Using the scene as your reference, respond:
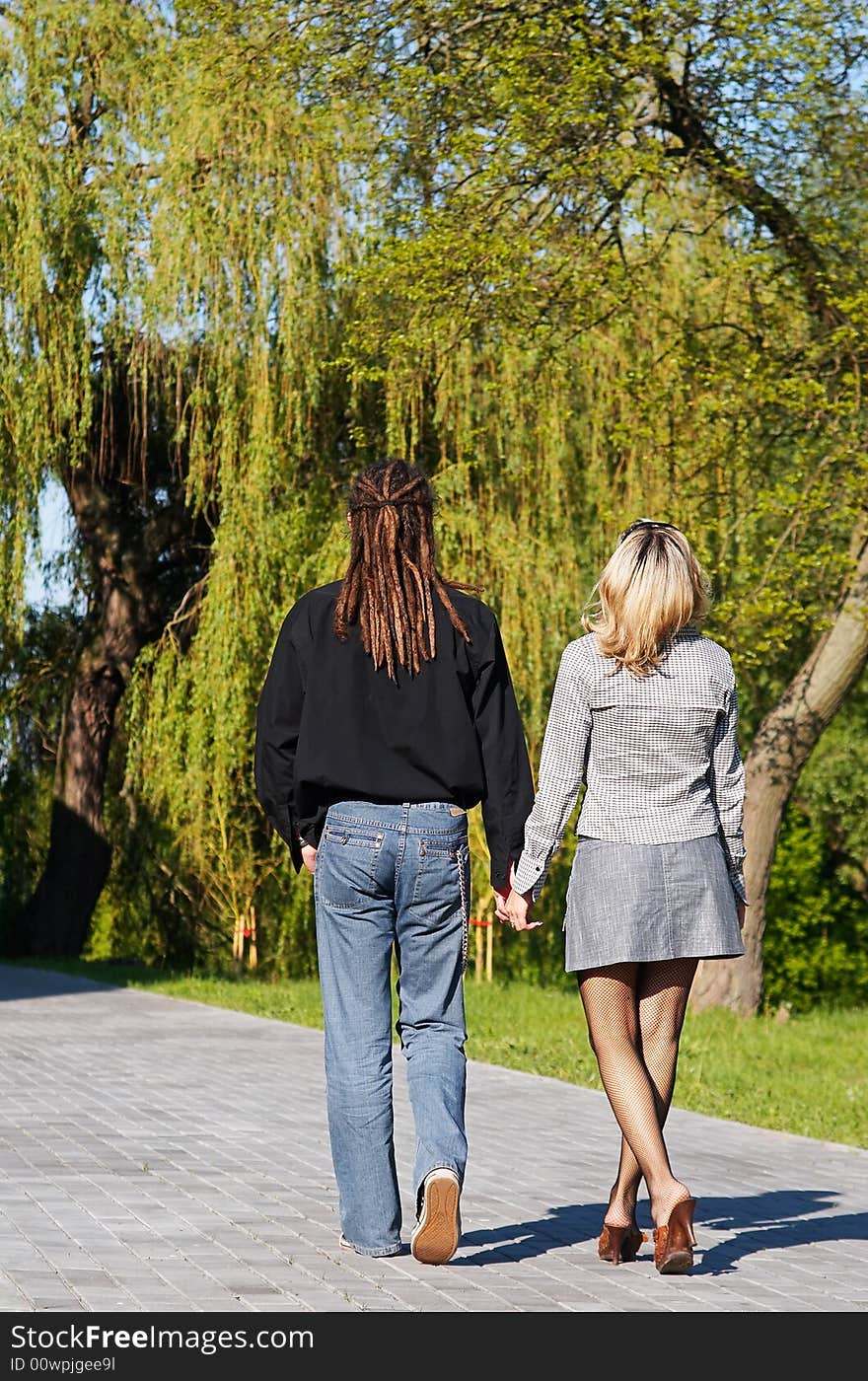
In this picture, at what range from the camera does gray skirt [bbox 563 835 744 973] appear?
528 cm

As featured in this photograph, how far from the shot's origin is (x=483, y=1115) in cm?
909

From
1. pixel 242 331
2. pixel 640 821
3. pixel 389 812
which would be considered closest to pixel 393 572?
pixel 389 812

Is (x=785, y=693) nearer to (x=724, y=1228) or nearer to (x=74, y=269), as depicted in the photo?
(x=74, y=269)

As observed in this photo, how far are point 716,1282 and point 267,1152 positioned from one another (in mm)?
2846

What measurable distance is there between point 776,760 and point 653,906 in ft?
35.3

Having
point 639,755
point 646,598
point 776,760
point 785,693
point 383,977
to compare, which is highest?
point 785,693

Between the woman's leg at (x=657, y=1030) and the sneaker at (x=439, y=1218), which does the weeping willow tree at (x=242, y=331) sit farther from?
the sneaker at (x=439, y=1218)

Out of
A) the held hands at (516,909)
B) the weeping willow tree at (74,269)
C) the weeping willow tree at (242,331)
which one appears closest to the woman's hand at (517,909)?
the held hands at (516,909)

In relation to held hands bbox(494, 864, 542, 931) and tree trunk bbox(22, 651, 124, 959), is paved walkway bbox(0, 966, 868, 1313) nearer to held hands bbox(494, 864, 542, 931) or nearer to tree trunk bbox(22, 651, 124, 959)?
held hands bbox(494, 864, 542, 931)

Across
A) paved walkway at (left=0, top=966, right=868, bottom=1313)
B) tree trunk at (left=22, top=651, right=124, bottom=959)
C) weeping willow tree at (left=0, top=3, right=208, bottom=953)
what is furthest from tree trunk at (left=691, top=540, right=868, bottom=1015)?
tree trunk at (left=22, top=651, right=124, bottom=959)

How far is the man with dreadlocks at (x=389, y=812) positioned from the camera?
17.4ft

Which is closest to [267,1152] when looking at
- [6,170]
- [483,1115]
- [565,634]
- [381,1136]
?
[483,1115]

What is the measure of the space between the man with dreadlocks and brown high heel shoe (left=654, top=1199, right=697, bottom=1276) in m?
0.55

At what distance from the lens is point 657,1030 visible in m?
5.43
